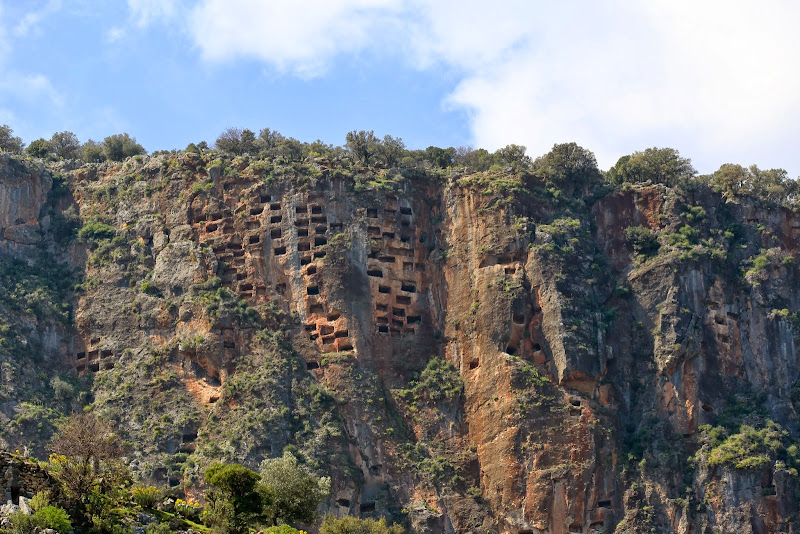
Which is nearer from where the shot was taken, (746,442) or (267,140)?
(746,442)

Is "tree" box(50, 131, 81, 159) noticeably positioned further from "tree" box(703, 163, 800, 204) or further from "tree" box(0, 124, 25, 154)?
"tree" box(703, 163, 800, 204)

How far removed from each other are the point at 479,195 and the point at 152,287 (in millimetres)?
21025

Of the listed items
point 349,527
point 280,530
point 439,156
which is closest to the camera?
point 280,530

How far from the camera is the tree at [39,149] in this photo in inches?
4296

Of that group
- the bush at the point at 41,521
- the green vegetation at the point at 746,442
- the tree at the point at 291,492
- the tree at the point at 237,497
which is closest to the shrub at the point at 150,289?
the tree at the point at 291,492

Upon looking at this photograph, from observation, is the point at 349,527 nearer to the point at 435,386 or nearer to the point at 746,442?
the point at 435,386

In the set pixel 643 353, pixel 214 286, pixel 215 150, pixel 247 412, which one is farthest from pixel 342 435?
pixel 215 150

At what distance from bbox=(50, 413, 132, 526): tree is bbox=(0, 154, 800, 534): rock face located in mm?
24657

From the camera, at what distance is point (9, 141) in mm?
111125

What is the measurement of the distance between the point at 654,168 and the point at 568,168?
5984 mm

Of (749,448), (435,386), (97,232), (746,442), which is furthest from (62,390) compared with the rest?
(749,448)

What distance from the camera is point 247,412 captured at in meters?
86.9

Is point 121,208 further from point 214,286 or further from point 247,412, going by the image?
point 247,412

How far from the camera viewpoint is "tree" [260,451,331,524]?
69.8 metres
